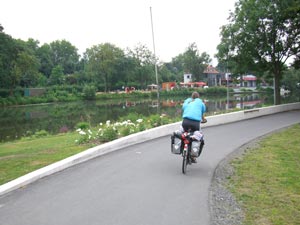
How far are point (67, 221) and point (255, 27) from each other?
19980 millimetres

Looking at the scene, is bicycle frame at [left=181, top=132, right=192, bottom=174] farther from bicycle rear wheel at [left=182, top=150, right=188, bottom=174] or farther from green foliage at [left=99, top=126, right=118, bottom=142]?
green foliage at [left=99, top=126, right=118, bottom=142]

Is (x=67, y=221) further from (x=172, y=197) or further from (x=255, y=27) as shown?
(x=255, y=27)

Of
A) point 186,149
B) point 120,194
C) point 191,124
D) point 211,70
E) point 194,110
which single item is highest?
point 211,70

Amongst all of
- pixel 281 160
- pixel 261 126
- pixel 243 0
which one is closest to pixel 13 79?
pixel 243 0

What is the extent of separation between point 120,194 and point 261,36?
63.0ft

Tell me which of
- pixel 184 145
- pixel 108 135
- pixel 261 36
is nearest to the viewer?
pixel 184 145

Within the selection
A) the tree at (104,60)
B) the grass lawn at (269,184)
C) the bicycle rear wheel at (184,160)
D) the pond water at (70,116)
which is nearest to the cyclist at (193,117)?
the bicycle rear wheel at (184,160)

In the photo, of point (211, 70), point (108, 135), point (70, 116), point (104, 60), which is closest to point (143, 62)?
point (104, 60)

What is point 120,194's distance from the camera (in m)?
5.52

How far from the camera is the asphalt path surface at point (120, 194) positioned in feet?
14.8

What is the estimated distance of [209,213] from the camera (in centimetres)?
462

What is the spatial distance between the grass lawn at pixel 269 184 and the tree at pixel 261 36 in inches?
539

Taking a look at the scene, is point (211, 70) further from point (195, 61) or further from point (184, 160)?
point (184, 160)

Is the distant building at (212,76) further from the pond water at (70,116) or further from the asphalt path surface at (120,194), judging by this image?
A: the asphalt path surface at (120,194)
